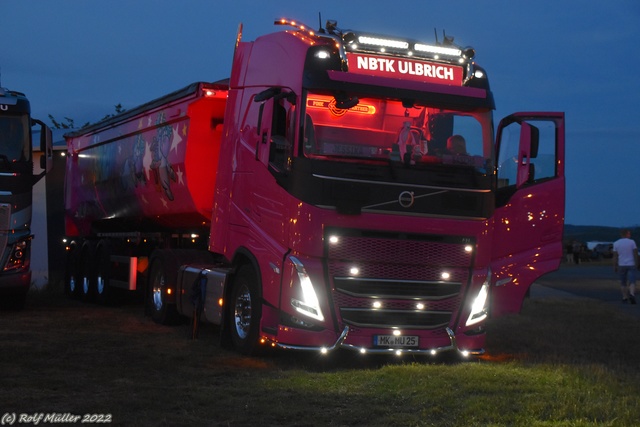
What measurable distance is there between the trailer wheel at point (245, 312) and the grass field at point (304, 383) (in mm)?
258

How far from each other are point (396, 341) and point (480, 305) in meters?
1.12

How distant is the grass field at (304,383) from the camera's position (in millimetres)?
8391

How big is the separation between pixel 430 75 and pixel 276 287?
2.90 m

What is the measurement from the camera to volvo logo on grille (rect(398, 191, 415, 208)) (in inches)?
443

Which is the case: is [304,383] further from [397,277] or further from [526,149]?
[526,149]

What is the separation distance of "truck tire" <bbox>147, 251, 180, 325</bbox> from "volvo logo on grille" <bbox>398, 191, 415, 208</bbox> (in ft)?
17.5

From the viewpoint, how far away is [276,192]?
1160 cm

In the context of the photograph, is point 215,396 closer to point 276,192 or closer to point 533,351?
point 276,192

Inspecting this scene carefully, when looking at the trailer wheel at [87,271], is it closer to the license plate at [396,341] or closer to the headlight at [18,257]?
the headlight at [18,257]

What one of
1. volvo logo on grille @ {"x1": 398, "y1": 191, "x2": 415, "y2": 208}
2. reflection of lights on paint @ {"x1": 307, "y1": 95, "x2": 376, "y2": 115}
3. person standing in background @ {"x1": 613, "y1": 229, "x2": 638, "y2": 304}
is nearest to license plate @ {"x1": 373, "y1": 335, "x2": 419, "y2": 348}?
volvo logo on grille @ {"x1": 398, "y1": 191, "x2": 415, "y2": 208}

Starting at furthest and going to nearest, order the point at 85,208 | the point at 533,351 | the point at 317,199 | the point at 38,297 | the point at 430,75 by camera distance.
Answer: the point at 38,297 < the point at 85,208 < the point at 533,351 < the point at 430,75 < the point at 317,199

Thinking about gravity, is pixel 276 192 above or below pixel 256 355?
above

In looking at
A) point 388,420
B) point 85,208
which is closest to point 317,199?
point 388,420

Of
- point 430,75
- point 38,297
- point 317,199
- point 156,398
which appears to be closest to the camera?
point 156,398
